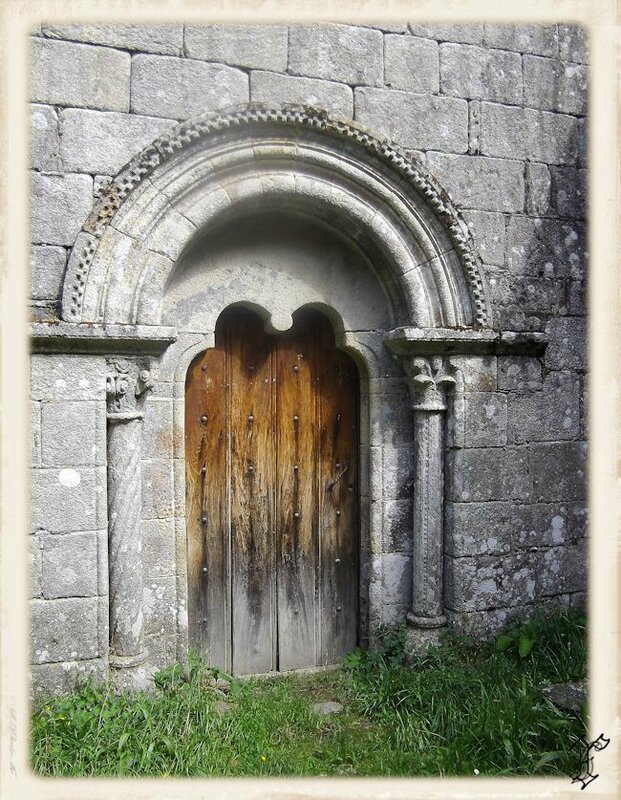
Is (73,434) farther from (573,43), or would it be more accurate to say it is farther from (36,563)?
(573,43)

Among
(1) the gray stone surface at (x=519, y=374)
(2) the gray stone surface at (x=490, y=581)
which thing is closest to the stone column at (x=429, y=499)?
(2) the gray stone surface at (x=490, y=581)

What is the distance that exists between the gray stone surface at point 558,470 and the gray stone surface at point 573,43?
98.6 inches

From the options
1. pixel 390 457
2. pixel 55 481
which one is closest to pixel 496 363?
pixel 390 457

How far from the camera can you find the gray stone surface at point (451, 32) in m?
4.14

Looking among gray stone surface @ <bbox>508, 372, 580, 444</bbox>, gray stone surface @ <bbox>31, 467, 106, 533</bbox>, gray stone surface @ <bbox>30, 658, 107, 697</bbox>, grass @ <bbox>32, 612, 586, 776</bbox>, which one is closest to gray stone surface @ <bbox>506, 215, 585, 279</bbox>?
gray stone surface @ <bbox>508, 372, 580, 444</bbox>

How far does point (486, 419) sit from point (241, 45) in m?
2.61

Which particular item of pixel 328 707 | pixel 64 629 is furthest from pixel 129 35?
pixel 328 707

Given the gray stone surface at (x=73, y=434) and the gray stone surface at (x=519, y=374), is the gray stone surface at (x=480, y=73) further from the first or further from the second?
the gray stone surface at (x=73, y=434)

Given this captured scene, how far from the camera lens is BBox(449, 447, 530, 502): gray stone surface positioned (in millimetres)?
4312

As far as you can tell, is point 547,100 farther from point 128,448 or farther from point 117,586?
point 117,586

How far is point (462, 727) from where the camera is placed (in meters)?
3.58

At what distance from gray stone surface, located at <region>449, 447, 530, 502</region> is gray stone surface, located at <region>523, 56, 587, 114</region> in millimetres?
2229

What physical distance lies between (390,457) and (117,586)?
5.99 feet

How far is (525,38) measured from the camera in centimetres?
436
